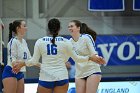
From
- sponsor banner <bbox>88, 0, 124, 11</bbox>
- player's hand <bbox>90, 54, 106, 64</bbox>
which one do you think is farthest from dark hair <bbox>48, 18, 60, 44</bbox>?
sponsor banner <bbox>88, 0, 124, 11</bbox>

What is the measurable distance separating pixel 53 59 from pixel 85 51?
90 cm

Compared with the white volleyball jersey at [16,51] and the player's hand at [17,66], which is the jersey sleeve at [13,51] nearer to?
the white volleyball jersey at [16,51]

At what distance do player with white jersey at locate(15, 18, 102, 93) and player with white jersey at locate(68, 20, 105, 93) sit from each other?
0.72 metres

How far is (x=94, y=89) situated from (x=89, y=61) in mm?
398

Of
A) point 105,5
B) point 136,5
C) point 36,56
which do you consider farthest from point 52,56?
point 136,5

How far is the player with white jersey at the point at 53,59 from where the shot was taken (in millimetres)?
4645

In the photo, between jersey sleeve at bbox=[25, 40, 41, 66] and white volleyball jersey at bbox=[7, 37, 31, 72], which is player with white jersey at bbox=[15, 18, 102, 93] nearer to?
jersey sleeve at bbox=[25, 40, 41, 66]

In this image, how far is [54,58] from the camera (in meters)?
4.66

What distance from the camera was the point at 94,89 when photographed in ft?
17.9

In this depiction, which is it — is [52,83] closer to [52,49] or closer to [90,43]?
[52,49]

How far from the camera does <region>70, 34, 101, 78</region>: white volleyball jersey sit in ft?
17.7

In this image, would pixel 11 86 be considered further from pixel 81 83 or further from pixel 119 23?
pixel 119 23

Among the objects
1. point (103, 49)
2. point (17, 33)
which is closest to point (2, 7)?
point (103, 49)

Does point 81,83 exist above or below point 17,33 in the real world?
below
